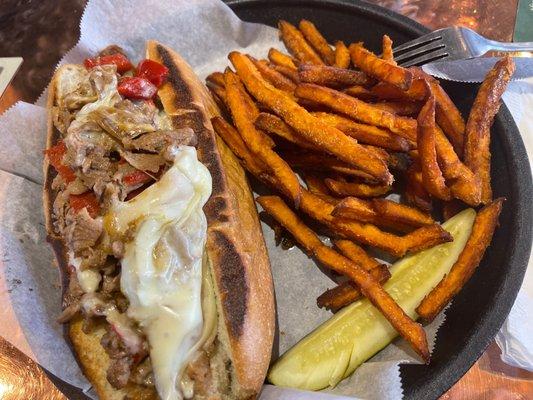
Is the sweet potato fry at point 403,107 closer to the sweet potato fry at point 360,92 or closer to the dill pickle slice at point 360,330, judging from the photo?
the sweet potato fry at point 360,92

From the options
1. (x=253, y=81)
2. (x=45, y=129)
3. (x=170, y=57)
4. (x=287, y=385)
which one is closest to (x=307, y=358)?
(x=287, y=385)

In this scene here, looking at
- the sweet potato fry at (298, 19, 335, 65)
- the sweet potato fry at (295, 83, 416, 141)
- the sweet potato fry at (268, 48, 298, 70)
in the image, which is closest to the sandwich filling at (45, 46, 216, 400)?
the sweet potato fry at (295, 83, 416, 141)

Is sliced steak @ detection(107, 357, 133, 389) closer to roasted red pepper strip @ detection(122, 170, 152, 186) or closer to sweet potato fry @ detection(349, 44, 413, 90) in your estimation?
roasted red pepper strip @ detection(122, 170, 152, 186)

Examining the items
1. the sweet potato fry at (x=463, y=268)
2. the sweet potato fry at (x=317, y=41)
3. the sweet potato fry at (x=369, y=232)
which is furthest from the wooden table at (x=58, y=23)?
the sweet potato fry at (x=369, y=232)

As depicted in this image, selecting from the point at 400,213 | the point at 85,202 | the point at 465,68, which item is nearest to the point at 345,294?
the point at 400,213

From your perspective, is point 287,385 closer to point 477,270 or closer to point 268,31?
point 477,270

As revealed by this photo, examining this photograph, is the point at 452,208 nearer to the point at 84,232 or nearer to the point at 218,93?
the point at 218,93
